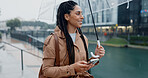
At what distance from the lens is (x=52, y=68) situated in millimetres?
1245

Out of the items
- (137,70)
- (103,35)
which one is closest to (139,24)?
(103,35)

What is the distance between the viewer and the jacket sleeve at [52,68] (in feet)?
3.98

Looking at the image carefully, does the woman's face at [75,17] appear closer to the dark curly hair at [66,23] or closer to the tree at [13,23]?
the dark curly hair at [66,23]

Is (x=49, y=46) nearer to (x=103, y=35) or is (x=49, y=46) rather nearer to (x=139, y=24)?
(x=139, y=24)

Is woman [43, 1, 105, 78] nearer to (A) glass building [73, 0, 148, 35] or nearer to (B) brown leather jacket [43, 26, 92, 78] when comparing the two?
(B) brown leather jacket [43, 26, 92, 78]

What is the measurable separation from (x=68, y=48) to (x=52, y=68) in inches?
9.1

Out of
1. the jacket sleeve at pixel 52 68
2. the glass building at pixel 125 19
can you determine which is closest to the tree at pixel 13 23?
the glass building at pixel 125 19

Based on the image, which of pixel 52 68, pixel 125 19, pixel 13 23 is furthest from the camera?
pixel 13 23

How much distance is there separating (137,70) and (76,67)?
12.8 metres

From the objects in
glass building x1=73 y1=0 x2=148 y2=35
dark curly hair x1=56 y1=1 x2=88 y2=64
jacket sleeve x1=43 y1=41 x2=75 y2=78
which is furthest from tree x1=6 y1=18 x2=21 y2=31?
jacket sleeve x1=43 y1=41 x2=75 y2=78

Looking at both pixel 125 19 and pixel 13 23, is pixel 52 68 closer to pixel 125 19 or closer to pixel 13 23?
pixel 125 19

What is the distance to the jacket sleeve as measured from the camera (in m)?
1.21

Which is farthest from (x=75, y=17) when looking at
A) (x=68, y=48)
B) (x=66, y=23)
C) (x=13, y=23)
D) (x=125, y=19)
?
(x=13, y=23)

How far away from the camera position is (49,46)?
1257 mm
